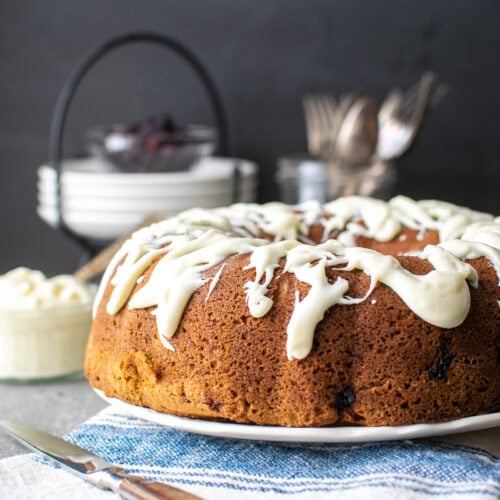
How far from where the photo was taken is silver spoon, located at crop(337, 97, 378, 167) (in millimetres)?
2535

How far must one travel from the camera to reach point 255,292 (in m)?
1.13

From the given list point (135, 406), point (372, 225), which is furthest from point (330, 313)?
point (372, 225)

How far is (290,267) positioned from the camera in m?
1.14

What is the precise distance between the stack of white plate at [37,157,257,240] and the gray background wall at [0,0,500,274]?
0.68m

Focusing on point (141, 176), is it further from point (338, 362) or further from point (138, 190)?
point (338, 362)

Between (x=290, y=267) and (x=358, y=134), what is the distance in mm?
1489

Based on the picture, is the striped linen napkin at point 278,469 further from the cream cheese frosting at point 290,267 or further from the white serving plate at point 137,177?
the white serving plate at point 137,177

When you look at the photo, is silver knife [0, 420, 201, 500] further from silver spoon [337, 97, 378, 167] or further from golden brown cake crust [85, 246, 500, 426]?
silver spoon [337, 97, 378, 167]

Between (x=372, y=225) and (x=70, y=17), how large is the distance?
1879 mm

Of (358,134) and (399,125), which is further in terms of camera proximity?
(399,125)

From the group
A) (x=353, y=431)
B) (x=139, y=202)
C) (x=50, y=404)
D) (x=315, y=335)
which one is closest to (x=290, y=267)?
(x=315, y=335)

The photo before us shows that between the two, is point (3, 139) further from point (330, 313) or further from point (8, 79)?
point (330, 313)

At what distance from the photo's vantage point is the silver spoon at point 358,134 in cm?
254

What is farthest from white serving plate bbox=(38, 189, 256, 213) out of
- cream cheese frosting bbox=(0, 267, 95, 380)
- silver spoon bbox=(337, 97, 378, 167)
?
cream cheese frosting bbox=(0, 267, 95, 380)
